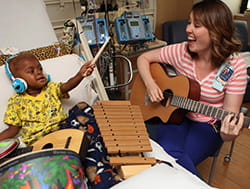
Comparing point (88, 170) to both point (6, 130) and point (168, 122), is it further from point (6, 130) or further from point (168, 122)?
point (168, 122)

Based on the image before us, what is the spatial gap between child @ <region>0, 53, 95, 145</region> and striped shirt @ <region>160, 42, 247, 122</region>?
22.6 inches

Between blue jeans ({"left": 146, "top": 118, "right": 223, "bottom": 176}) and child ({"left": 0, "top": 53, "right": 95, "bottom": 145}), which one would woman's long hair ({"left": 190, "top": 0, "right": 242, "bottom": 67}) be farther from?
child ({"left": 0, "top": 53, "right": 95, "bottom": 145})

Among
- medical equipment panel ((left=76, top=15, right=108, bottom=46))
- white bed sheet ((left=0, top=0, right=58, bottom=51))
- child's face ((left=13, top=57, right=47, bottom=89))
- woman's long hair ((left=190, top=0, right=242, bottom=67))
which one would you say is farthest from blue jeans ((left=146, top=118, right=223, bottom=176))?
white bed sheet ((left=0, top=0, right=58, bottom=51))

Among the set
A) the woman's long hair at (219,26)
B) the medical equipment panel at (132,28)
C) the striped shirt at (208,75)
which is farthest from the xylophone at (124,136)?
the medical equipment panel at (132,28)

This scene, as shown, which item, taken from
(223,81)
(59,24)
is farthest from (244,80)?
(59,24)

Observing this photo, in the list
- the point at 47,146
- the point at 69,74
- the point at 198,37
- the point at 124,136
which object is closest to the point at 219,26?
the point at 198,37

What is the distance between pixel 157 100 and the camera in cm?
133

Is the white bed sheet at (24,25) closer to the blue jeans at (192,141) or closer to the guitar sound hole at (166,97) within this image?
the guitar sound hole at (166,97)

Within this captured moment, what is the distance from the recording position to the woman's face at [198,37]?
1.14 m

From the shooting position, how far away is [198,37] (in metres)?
1.16

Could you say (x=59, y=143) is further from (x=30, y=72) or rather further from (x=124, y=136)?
(x=30, y=72)

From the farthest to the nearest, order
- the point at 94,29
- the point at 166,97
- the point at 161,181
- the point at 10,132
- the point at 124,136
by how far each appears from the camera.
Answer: the point at 94,29, the point at 166,97, the point at 10,132, the point at 124,136, the point at 161,181

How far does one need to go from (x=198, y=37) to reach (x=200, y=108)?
1.27 feet

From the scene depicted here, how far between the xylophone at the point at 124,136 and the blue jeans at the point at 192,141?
0.31 metres
